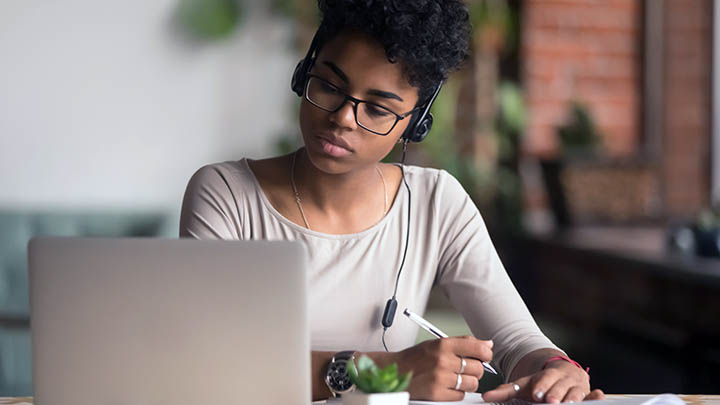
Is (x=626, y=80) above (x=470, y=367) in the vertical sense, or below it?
above

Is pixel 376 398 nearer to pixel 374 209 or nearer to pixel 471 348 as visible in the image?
pixel 471 348

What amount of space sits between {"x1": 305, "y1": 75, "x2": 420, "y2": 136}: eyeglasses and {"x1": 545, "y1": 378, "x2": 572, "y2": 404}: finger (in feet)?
1.62

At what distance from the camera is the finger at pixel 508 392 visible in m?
1.12

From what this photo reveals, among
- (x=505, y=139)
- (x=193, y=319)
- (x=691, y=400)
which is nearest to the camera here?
(x=193, y=319)

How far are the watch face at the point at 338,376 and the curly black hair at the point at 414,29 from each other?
19.3 inches

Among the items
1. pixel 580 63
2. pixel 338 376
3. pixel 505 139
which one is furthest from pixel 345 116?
pixel 580 63

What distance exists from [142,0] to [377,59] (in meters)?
2.39

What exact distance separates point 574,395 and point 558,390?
0.08 ft

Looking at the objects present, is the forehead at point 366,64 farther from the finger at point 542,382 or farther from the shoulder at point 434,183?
the finger at point 542,382

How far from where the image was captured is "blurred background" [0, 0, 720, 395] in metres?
3.09

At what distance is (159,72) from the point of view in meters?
3.47

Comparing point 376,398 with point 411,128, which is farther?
point 411,128

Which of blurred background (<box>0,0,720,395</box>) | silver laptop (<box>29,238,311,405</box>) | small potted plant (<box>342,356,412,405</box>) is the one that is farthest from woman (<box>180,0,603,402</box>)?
blurred background (<box>0,0,720,395</box>)

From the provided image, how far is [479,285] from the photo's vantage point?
58.2 inches
